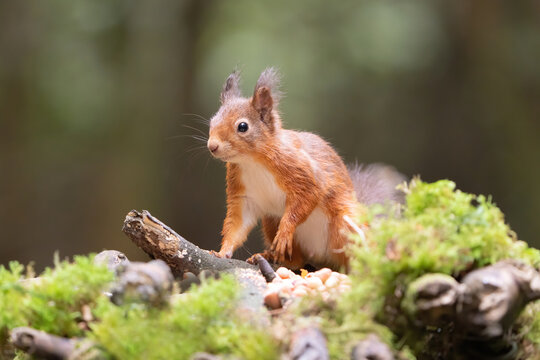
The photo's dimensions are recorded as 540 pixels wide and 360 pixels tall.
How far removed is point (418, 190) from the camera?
176 centimetres

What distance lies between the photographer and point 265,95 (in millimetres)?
2664

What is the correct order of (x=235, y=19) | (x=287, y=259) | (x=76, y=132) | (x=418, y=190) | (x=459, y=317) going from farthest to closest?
(x=76, y=132)
(x=235, y=19)
(x=287, y=259)
(x=418, y=190)
(x=459, y=317)

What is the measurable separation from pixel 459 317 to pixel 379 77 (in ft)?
13.1

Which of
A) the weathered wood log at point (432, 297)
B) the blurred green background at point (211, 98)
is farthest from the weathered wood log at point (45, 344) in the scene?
the blurred green background at point (211, 98)

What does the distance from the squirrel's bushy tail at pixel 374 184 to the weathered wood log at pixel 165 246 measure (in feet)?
2.83

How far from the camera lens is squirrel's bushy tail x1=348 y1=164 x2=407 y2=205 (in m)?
3.06

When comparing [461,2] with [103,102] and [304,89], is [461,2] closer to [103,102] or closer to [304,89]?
[304,89]

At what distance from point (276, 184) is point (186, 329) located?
123 cm

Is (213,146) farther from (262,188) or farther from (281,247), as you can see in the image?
(281,247)

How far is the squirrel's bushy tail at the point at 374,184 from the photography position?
3062 millimetres

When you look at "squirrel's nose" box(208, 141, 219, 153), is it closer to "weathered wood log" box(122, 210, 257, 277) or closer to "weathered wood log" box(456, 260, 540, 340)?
"weathered wood log" box(122, 210, 257, 277)

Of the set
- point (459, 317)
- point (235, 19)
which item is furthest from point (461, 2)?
point (459, 317)

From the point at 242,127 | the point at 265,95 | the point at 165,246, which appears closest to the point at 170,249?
the point at 165,246

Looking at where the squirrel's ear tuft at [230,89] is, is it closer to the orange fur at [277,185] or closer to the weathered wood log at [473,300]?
the orange fur at [277,185]
